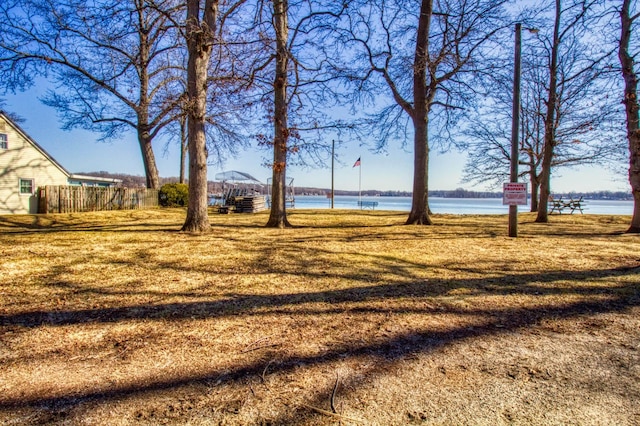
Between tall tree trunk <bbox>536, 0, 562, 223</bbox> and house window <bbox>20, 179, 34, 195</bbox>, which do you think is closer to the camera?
tall tree trunk <bbox>536, 0, 562, 223</bbox>

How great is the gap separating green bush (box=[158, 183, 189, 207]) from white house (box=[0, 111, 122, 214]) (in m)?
7.02

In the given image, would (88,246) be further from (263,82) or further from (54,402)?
(263,82)

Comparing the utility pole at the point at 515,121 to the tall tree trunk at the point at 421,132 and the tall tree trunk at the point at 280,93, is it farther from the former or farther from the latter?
the tall tree trunk at the point at 280,93

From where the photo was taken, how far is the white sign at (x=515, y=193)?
7988 millimetres

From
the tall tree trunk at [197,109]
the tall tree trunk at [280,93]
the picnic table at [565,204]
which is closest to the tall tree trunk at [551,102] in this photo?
the picnic table at [565,204]

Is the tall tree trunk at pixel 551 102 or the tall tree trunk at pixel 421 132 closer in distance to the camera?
the tall tree trunk at pixel 421 132

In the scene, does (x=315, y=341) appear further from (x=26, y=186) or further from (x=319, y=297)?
(x=26, y=186)

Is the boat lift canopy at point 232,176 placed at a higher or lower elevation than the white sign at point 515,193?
higher

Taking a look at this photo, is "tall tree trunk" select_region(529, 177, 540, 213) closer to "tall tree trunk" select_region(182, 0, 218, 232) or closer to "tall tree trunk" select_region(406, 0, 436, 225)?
"tall tree trunk" select_region(406, 0, 436, 225)

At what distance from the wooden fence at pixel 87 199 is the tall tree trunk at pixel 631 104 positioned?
23.6m

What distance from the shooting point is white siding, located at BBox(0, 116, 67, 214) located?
19.6m

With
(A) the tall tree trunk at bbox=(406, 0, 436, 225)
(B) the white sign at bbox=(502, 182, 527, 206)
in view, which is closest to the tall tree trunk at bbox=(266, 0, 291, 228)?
(A) the tall tree trunk at bbox=(406, 0, 436, 225)

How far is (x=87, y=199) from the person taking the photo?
61.8 feet

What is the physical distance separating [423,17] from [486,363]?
1168 centimetres
